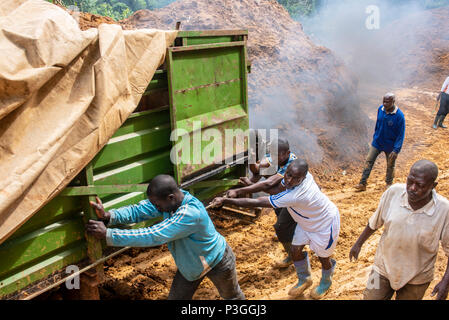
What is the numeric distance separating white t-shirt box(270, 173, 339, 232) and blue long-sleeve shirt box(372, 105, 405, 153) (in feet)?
11.5

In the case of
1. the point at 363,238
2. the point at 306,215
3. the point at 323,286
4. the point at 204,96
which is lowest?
the point at 323,286

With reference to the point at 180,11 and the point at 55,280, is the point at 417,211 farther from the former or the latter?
the point at 180,11

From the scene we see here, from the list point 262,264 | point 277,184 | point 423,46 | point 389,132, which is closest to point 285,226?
point 277,184

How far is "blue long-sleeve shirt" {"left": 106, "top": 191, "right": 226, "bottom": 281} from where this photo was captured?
2936 millimetres

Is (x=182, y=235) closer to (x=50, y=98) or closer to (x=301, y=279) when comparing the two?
(x=50, y=98)

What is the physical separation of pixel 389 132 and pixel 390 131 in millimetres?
25

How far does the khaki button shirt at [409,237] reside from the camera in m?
2.79

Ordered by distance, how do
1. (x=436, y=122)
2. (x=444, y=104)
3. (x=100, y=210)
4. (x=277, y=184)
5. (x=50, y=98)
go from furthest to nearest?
(x=436, y=122)
(x=444, y=104)
(x=277, y=184)
(x=100, y=210)
(x=50, y=98)

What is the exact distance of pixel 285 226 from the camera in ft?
15.2

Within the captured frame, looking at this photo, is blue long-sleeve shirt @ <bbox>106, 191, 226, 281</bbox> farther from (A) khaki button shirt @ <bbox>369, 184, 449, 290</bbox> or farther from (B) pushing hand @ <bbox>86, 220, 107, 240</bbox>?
(A) khaki button shirt @ <bbox>369, 184, 449, 290</bbox>

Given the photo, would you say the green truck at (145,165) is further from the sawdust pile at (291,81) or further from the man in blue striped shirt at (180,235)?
the sawdust pile at (291,81)

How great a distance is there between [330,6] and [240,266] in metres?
20.6

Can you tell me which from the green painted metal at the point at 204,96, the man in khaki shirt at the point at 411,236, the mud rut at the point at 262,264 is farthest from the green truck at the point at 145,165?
the man in khaki shirt at the point at 411,236
